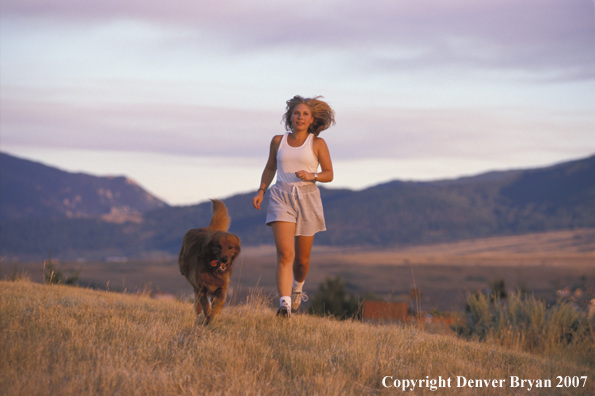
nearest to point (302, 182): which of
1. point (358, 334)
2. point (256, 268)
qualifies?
point (358, 334)

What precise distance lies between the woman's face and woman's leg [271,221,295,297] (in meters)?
1.05

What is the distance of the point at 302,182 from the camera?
6574mm

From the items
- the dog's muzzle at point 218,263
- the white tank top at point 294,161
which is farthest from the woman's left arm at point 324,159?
the dog's muzzle at point 218,263

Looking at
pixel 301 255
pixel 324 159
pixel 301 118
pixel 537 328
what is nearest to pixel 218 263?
pixel 301 255

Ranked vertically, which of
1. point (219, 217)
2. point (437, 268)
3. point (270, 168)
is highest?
point (270, 168)

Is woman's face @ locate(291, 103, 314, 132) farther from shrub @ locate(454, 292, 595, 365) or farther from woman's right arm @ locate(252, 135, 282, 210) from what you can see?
shrub @ locate(454, 292, 595, 365)

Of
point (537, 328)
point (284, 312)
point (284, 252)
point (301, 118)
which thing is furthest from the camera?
point (537, 328)

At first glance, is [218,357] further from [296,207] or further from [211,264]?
[296,207]

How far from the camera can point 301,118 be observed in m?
6.66

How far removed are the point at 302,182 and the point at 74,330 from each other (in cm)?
274

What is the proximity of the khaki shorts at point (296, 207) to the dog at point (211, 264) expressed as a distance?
0.77 m

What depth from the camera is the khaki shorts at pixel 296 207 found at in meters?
6.51

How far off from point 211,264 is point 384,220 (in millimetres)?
144946

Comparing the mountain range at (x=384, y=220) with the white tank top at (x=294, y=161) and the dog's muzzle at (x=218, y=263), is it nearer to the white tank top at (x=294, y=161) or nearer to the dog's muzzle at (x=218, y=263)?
the white tank top at (x=294, y=161)
